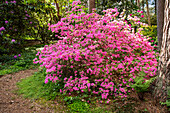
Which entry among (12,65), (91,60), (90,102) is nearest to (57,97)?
(90,102)

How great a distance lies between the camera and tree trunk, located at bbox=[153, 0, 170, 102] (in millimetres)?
2166

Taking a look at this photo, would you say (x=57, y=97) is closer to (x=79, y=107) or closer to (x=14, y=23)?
(x=79, y=107)

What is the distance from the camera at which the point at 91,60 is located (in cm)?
331

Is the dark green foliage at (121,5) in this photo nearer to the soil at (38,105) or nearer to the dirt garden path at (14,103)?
the soil at (38,105)

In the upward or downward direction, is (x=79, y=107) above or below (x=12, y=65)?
below

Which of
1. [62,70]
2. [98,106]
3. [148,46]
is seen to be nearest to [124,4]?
[148,46]

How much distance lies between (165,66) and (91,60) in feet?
5.37

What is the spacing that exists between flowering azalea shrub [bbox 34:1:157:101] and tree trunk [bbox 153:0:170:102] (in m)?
0.67

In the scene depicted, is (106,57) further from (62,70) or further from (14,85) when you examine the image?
(14,85)

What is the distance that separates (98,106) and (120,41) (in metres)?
1.89

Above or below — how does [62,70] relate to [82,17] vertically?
below

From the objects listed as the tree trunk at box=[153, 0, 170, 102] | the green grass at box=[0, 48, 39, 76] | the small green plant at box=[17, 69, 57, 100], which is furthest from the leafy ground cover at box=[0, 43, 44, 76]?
the tree trunk at box=[153, 0, 170, 102]

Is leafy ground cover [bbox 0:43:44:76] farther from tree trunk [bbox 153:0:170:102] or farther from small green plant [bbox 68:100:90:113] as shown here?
tree trunk [bbox 153:0:170:102]

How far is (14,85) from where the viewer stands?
3807mm
